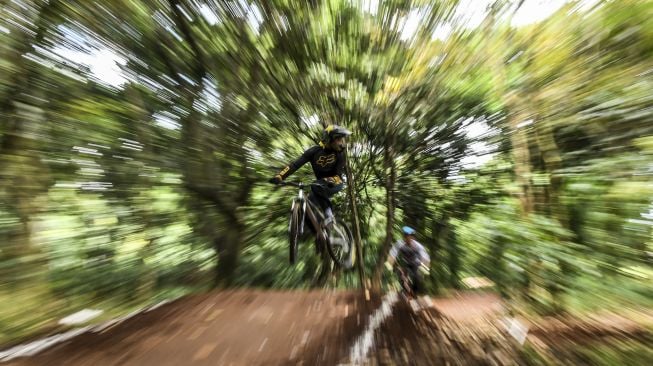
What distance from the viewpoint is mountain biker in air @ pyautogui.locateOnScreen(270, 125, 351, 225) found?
18.8 feet

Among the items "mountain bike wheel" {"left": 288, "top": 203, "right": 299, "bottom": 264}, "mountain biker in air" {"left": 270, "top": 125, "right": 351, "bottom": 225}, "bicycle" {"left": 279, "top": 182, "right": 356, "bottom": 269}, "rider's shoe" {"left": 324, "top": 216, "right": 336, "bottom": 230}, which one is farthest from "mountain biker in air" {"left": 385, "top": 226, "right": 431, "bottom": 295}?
"mountain bike wheel" {"left": 288, "top": 203, "right": 299, "bottom": 264}

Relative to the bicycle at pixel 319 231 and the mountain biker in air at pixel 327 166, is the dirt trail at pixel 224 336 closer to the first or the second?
the bicycle at pixel 319 231

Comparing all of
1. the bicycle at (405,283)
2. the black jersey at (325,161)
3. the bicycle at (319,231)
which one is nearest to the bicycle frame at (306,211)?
the bicycle at (319,231)

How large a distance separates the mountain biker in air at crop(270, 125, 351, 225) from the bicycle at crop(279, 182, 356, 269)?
21cm

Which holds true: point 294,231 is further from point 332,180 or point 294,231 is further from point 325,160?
point 325,160

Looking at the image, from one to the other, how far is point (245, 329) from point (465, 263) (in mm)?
8023

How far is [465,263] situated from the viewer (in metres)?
10.0

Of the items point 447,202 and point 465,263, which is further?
point 447,202

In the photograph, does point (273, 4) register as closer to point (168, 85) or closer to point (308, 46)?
point (308, 46)

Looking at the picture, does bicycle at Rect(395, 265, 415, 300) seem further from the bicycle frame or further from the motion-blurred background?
the bicycle frame

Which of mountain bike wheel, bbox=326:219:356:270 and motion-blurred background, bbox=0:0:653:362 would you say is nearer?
motion-blurred background, bbox=0:0:653:362

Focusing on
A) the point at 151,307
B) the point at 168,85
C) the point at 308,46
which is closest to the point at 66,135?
the point at 168,85

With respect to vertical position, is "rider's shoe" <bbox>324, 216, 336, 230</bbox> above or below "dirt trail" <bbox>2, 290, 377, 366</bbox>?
above

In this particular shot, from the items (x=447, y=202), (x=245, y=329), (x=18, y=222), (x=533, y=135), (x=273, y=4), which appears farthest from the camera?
(x=447, y=202)
